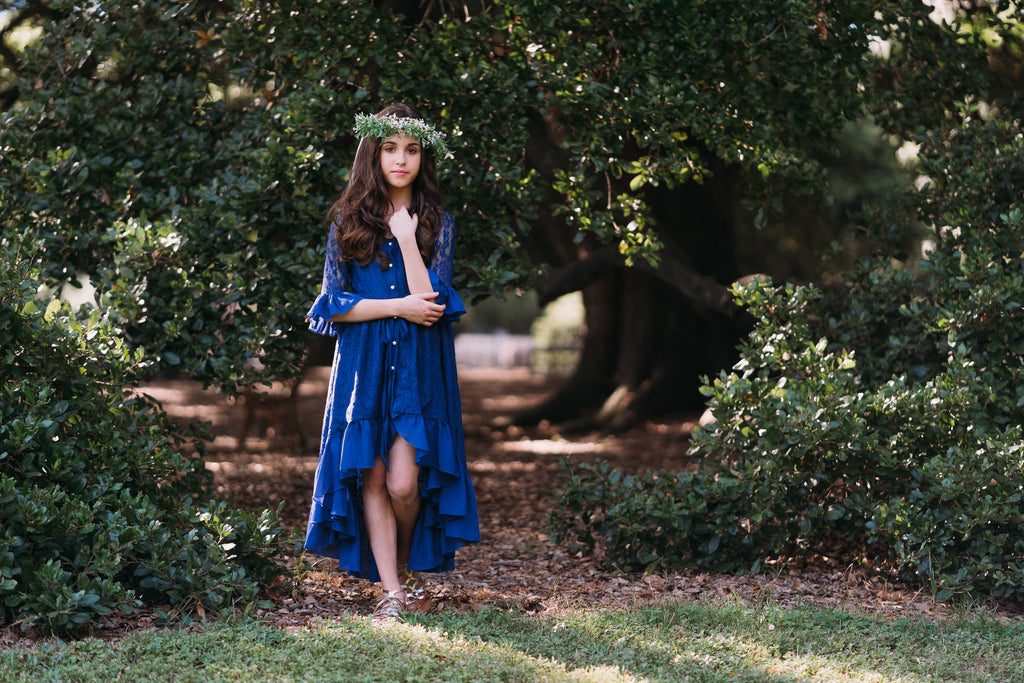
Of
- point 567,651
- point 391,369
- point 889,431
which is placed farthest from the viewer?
point 889,431

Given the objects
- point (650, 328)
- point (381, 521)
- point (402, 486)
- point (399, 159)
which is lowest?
point (381, 521)

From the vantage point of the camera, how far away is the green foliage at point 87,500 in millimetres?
3676

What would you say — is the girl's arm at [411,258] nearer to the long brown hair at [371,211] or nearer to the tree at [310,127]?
the long brown hair at [371,211]

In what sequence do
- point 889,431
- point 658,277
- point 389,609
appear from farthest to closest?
point 658,277 → point 889,431 → point 389,609

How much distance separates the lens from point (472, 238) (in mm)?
5289

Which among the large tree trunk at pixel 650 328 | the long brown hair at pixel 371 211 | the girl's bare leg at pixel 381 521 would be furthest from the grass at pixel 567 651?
the large tree trunk at pixel 650 328

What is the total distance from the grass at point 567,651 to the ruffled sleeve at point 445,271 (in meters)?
1.30

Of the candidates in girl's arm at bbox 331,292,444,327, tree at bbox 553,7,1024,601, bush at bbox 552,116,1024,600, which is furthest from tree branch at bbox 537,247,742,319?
girl's arm at bbox 331,292,444,327

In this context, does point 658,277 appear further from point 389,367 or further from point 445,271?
point 389,367

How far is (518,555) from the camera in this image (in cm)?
568

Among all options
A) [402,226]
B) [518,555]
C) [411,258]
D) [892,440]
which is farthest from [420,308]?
[892,440]

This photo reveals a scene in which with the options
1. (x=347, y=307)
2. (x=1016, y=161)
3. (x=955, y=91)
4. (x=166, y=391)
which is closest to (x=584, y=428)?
(x=955, y=91)

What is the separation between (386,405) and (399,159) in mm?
1060

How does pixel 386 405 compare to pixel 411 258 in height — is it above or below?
below
